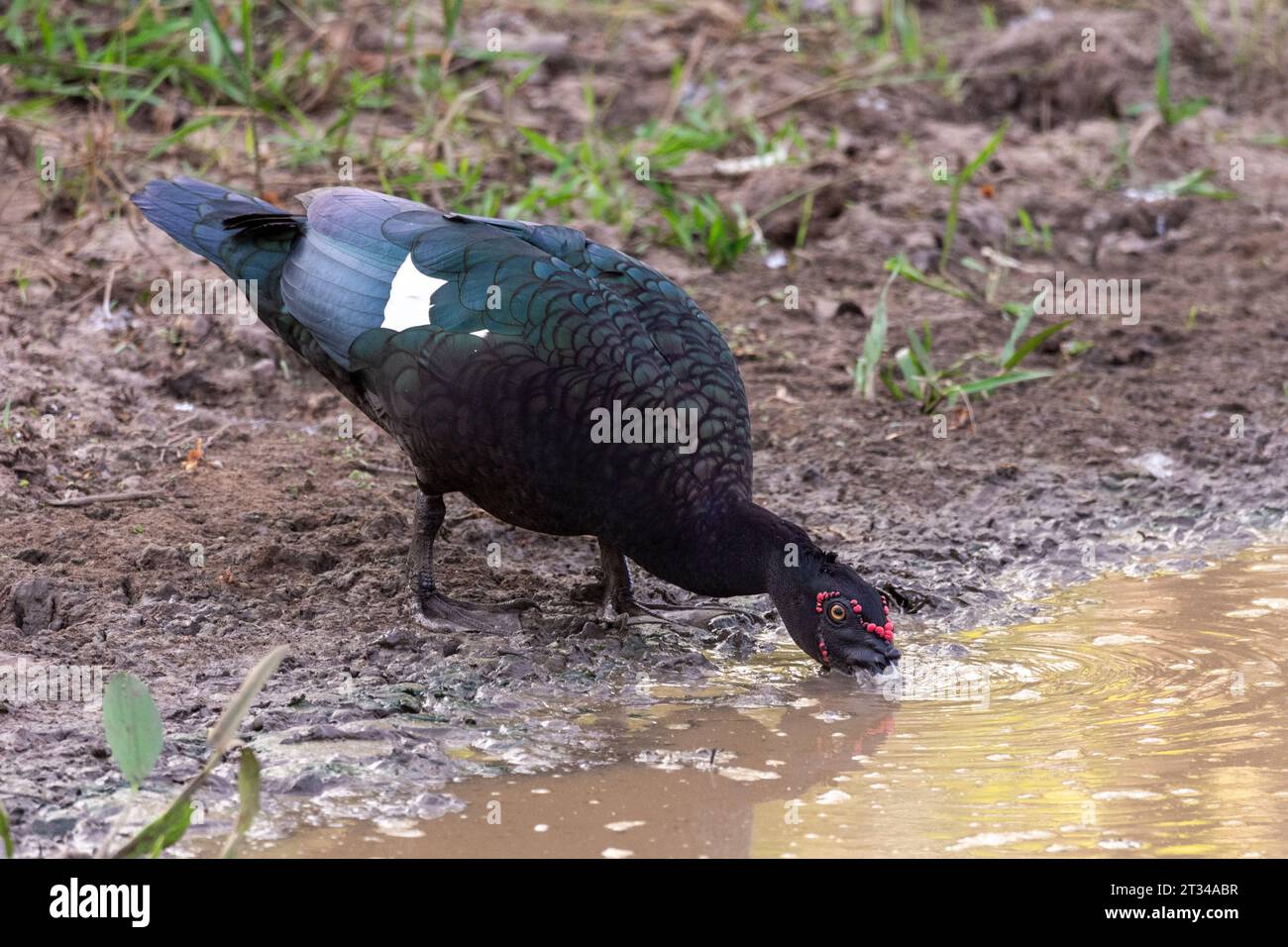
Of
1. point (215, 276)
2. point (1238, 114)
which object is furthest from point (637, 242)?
point (1238, 114)

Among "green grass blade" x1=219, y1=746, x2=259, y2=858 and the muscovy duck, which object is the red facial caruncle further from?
"green grass blade" x1=219, y1=746, x2=259, y2=858

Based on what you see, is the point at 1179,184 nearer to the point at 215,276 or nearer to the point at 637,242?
the point at 637,242

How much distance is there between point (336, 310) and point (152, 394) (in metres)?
1.59

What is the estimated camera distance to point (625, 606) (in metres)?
4.81

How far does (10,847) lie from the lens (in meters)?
3.02

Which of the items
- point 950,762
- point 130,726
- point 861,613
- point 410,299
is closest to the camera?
point 130,726

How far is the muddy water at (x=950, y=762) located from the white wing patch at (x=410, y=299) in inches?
47.8

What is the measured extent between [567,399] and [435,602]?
33.9 inches

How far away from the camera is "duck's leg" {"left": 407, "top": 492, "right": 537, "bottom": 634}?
4.63 meters
